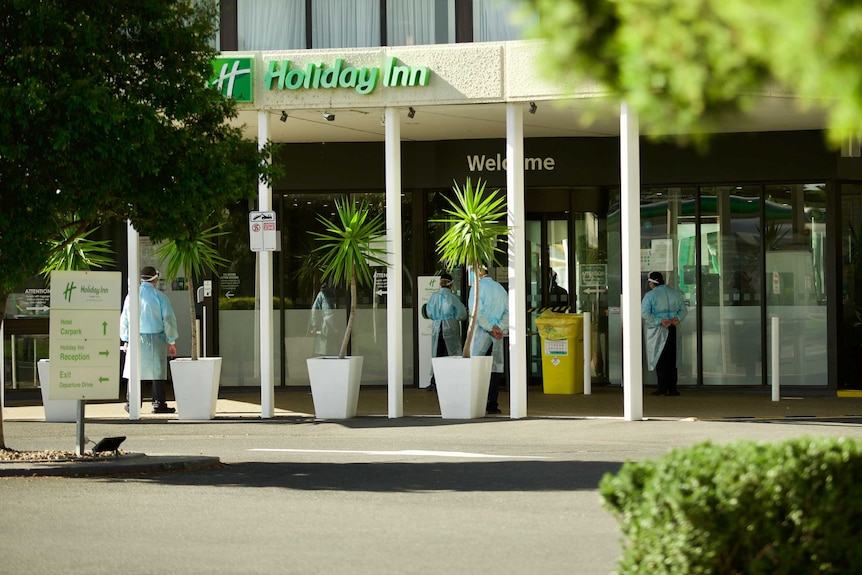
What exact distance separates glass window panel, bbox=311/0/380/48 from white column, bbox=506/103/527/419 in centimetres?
284

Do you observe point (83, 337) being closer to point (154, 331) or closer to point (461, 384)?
point (461, 384)

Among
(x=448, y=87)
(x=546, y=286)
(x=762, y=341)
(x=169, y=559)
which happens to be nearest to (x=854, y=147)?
(x=762, y=341)

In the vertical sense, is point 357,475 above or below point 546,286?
below

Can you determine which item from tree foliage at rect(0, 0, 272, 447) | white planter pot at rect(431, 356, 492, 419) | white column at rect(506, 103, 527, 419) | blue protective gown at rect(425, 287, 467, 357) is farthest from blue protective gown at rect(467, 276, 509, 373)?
tree foliage at rect(0, 0, 272, 447)

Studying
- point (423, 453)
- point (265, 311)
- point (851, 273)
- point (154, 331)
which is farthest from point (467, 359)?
point (851, 273)

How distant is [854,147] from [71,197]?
481 inches

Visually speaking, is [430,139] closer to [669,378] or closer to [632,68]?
[669,378]

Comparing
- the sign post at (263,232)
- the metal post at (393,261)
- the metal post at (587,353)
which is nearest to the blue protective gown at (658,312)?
the metal post at (587,353)

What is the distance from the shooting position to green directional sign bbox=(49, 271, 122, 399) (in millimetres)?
13430

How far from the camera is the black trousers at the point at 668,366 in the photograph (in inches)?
797

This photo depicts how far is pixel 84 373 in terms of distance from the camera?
13523mm

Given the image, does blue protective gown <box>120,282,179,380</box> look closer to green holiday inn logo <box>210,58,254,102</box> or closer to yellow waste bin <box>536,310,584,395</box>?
green holiday inn logo <box>210,58,254,102</box>

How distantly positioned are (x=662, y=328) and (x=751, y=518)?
15204 millimetres

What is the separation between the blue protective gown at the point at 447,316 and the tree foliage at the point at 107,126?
6696 mm
